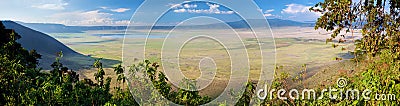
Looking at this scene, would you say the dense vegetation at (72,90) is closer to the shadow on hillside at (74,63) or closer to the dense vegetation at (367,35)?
the dense vegetation at (367,35)

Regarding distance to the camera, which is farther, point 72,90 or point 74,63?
point 74,63

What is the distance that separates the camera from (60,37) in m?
23.8

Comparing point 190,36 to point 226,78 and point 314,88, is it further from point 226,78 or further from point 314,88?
point 314,88

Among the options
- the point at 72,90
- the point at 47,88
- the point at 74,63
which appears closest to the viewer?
the point at 47,88

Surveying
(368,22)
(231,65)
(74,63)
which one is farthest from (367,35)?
(74,63)

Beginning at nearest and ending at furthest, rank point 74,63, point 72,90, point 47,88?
1. point 47,88
2. point 72,90
3. point 74,63

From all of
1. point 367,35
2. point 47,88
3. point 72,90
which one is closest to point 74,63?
point 72,90

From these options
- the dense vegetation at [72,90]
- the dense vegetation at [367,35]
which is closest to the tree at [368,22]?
the dense vegetation at [367,35]

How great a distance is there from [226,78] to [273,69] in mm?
846

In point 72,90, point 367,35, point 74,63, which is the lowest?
point 74,63

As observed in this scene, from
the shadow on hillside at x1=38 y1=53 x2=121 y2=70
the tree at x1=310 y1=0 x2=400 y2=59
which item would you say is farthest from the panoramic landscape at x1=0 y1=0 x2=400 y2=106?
the shadow on hillside at x1=38 y1=53 x2=121 y2=70

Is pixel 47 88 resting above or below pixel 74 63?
above

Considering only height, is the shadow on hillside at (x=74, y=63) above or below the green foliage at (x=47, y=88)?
below

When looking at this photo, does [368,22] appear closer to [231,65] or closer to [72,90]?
[231,65]
